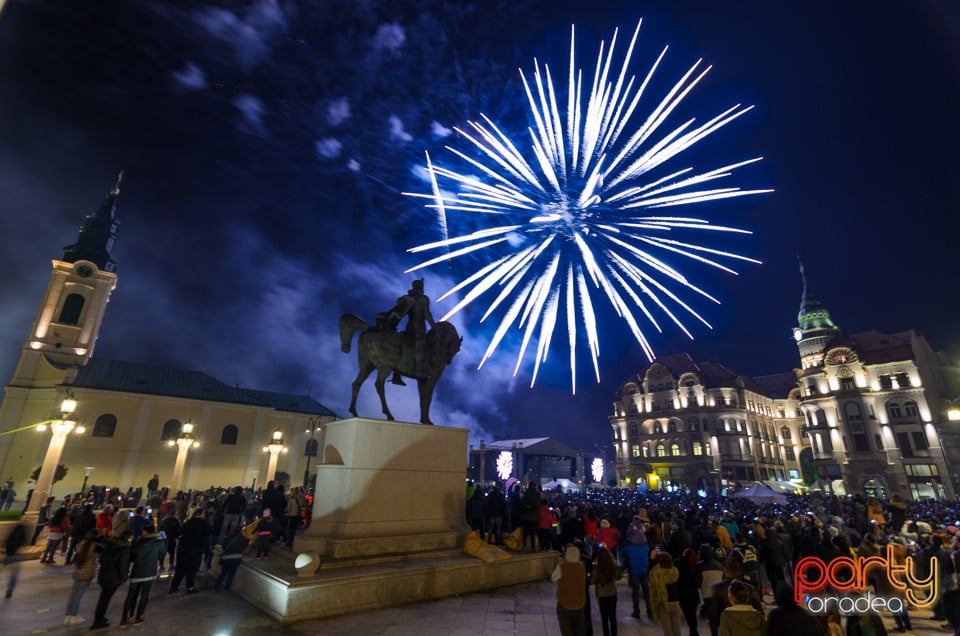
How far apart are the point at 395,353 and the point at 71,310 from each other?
47.6m

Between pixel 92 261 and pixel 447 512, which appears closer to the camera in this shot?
pixel 447 512

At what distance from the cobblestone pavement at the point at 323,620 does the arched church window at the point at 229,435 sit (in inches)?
1414

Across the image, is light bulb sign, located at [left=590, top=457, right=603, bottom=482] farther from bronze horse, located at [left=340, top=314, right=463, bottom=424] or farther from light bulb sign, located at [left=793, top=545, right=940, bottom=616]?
bronze horse, located at [left=340, top=314, right=463, bottom=424]

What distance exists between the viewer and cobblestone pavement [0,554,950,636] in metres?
6.52

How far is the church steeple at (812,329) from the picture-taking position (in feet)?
210

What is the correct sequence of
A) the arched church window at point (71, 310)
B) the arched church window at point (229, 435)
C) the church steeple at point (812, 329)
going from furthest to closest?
1. the church steeple at point (812, 329)
2. the arched church window at point (229, 435)
3. the arched church window at point (71, 310)

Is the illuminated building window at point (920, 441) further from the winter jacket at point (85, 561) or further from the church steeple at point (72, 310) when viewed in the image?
the church steeple at point (72, 310)

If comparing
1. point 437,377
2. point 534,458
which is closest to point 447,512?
point 437,377

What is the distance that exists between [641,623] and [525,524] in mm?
4287

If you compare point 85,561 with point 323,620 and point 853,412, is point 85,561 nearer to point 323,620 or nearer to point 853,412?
point 323,620

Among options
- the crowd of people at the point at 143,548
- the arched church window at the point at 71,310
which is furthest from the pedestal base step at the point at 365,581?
the arched church window at the point at 71,310

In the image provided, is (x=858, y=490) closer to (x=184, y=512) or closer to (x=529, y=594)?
(x=529, y=594)

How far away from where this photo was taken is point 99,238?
43875 mm

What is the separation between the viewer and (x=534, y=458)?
79.1 metres
